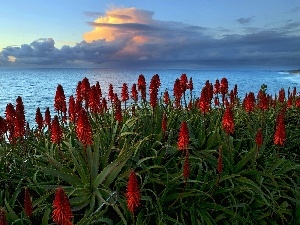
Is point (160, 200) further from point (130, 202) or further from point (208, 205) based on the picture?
point (130, 202)

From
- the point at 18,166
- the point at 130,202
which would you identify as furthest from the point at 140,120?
the point at 130,202

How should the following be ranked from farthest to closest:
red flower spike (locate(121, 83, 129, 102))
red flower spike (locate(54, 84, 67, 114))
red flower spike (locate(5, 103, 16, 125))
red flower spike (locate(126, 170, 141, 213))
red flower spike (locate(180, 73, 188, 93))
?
1. red flower spike (locate(180, 73, 188, 93))
2. red flower spike (locate(121, 83, 129, 102))
3. red flower spike (locate(54, 84, 67, 114))
4. red flower spike (locate(5, 103, 16, 125))
5. red flower spike (locate(126, 170, 141, 213))

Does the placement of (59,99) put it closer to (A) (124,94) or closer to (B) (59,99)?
(B) (59,99)

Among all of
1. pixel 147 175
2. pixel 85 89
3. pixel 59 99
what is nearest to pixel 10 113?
pixel 59 99

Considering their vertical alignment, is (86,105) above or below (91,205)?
above

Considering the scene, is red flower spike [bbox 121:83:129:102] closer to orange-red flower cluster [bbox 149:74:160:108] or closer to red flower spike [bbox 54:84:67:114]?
orange-red flower cluster [bbox 149:74:160:108]

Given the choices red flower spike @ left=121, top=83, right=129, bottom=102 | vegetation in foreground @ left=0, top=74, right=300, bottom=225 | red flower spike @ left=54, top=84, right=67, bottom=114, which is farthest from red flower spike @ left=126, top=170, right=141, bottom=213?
red flower spike @ left=121, top=83, right=129, bottom=102

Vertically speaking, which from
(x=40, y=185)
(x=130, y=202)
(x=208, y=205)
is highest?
(x=130, y=202)

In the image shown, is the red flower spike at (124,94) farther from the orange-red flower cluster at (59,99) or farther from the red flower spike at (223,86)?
the red flower spike at (223,86)

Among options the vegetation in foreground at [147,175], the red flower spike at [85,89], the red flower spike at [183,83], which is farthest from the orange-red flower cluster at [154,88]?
the red flower spike at [85,89]

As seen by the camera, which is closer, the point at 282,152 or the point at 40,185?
the point at 40,185

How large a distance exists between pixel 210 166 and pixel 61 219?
377 centimetres

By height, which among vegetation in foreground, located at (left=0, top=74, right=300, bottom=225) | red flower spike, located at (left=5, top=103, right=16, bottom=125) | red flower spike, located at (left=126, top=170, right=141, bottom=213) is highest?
red flower spike, located at (left=5, top=103, right=16, bottom=125)

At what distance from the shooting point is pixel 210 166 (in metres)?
6.48
